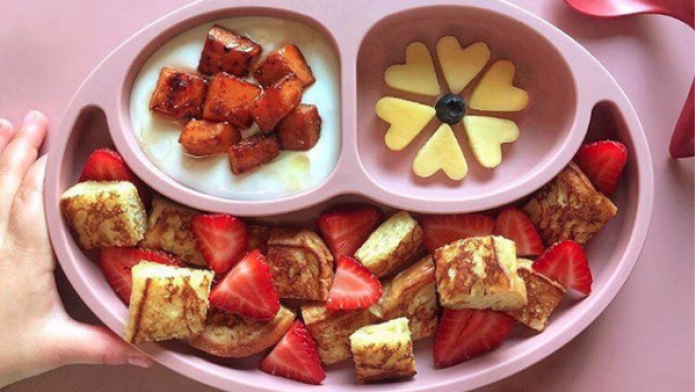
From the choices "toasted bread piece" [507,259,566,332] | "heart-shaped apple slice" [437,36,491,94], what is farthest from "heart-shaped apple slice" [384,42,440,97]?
"toasted bread piece" [507,259,566,332]

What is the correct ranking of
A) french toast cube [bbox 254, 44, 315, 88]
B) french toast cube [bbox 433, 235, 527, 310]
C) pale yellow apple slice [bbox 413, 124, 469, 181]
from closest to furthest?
french toast cube [bbox 433, 235, 527, 310] → french toast cube [bbox 254, 44, 315, 88] → pale yellow apple slice [bbox 413, 124, 469, 181]

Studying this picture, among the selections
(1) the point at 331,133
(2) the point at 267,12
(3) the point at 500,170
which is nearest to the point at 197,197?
(1) the point at 331,133

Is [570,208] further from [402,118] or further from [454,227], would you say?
[402,118]

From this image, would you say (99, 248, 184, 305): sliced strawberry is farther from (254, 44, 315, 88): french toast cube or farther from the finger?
(254, 44, 315, 88): french toast cube

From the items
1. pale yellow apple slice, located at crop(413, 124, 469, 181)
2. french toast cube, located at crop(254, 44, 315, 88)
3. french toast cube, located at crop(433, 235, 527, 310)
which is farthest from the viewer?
pale yellow apple slice, located at crop(413, 124, 469, 181)

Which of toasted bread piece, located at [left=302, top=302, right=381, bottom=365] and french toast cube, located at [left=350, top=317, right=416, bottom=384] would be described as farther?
toasted bread piece, located at [left=302, top=302, right=381, bottom=365]

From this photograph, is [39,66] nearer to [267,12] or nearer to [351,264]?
[267,12]

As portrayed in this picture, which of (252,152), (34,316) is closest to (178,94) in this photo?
(252,152)
